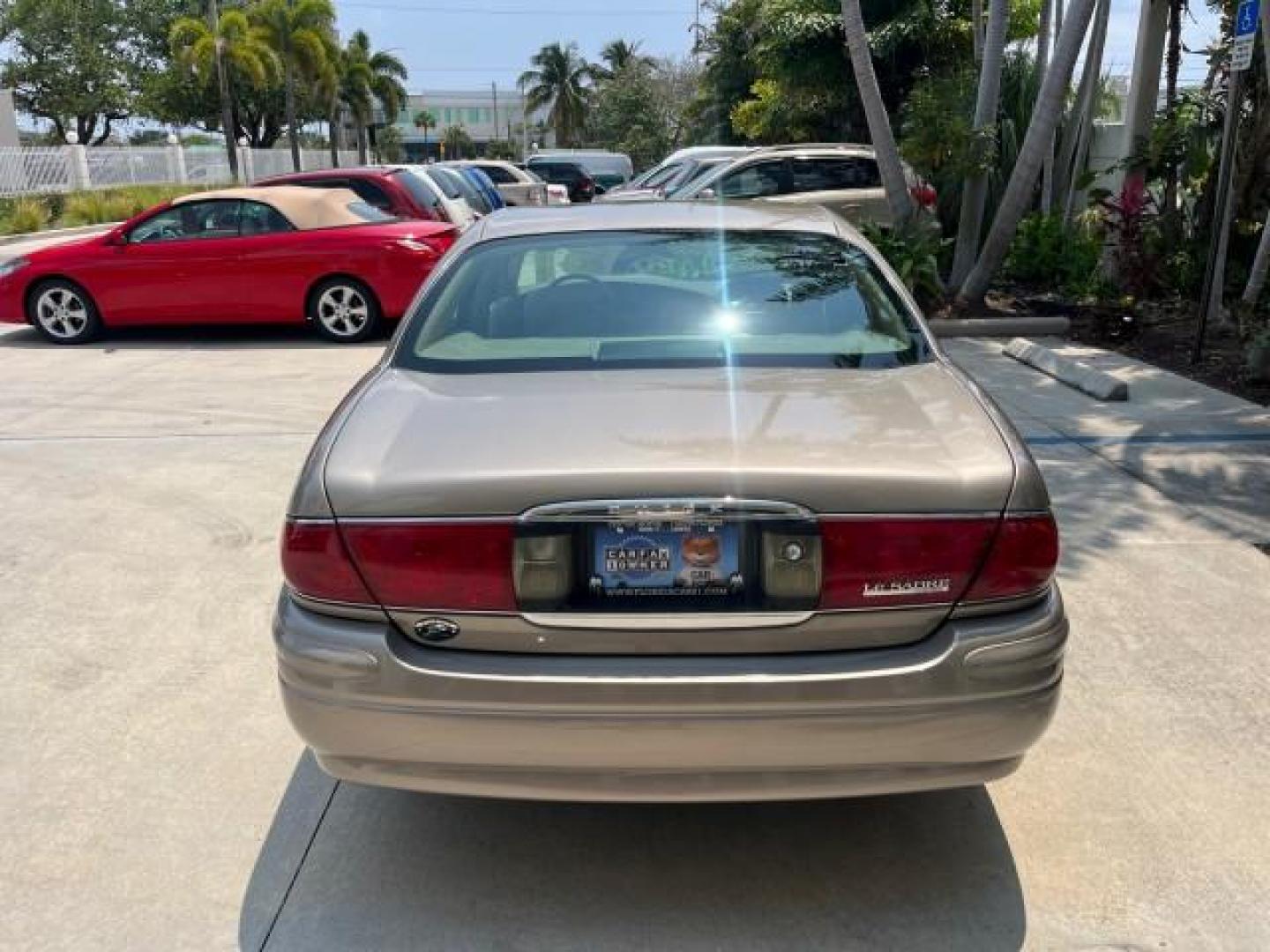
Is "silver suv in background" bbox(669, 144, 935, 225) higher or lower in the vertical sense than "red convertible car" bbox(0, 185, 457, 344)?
higher

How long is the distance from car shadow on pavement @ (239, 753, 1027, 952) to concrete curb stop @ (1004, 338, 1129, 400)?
5.34 m

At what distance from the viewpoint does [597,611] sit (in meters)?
2.52

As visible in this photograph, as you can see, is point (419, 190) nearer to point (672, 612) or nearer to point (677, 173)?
point (677, 173)

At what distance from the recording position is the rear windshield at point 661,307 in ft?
11.1

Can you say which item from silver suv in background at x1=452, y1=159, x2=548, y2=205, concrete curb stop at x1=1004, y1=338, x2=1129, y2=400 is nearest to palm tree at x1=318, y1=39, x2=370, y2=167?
→ silver suv in background at x1=452, y1=159, x2=548, y2=205

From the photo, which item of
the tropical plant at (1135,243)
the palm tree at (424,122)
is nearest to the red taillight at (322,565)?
the tropical plant at (1135,243)

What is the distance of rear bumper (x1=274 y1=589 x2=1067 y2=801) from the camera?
245 cm

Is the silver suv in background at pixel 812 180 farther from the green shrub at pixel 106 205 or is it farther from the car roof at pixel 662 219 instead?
the green shrub at pixel 106 205

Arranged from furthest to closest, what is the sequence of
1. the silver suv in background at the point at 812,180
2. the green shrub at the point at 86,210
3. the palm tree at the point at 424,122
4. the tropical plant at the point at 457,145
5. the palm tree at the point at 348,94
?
the tropical plant at the point at 457,145
the palm tree at the point at 424,122
the palm tree at the point at 348,94
the green shrub at the point at 86,210
the silver suv in background at the point at 812,180

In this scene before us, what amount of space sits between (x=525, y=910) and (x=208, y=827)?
3.14ft

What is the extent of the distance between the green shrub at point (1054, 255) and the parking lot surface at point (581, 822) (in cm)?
785

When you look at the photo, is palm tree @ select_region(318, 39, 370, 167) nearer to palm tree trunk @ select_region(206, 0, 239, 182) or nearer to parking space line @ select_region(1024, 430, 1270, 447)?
palm tree trunk @ select_region(206, 0, 239, 182)

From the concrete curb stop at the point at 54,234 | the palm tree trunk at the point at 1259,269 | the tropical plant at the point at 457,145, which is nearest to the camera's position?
the palm tree trunk at the point at 1259,269

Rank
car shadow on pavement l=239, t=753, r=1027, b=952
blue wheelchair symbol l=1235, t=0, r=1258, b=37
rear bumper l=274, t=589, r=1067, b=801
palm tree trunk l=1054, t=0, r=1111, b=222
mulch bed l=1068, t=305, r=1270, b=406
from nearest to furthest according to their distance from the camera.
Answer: rear bumper l=274, t=589, r=1067, b=801 < car shadow on pavement l=239, t=753, r=1027, b=952 < blue wheelchair symbol l=1235, t=0, r=1258, b=37 < mulch bed l=1068, t=305, r=1270, b=406 < palm tree trunk l=1054, t=0, r=1111, b=222
